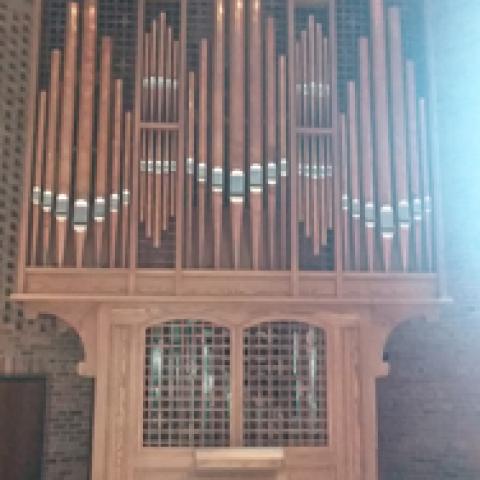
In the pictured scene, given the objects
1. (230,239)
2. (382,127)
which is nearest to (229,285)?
(230,239)

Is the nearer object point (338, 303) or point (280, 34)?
point (338, 303)

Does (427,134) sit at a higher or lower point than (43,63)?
lower

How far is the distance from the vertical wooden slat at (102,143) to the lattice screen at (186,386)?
0.89 m

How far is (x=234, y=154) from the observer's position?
670cm

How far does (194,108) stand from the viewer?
6.81 meters

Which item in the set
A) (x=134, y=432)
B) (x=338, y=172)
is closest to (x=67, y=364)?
(x=134, y=432)

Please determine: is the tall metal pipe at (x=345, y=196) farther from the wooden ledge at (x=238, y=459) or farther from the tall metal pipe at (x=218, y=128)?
the wooden ledge at (x=238, y=459)

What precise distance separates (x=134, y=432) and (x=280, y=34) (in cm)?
375

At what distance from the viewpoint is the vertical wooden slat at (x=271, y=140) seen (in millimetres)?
6711

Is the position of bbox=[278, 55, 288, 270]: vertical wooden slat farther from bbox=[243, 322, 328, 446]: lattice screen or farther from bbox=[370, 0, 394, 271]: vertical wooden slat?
bbox=[370, 0, 394, 271]: vertical wooden slat

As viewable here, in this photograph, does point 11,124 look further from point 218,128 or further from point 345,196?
point 345,196

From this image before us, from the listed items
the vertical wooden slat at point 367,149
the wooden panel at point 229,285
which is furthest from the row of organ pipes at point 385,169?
the wooden panel at point 229,285

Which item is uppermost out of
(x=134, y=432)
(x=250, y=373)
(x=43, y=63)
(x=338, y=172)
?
(x=43, y=63)

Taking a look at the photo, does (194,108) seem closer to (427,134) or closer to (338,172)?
(338,172)
